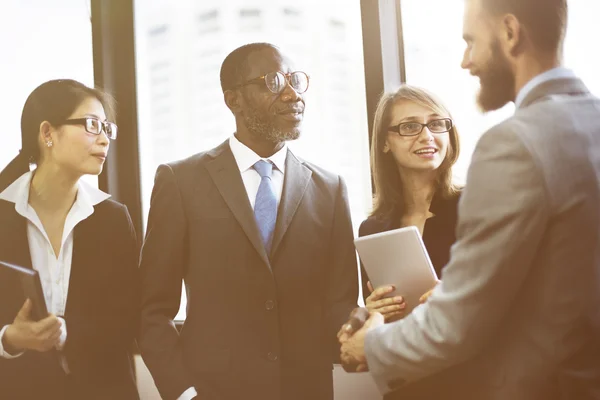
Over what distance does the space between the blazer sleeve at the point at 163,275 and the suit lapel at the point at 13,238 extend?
1.19 ft

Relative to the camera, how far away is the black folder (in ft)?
4.88

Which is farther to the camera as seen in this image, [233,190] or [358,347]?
[233,190]

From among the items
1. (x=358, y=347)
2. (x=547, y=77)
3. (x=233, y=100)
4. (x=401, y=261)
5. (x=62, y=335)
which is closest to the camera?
(x=547, y=77)

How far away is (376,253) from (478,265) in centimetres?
43

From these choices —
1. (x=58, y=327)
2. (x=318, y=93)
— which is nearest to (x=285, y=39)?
(x=318, y=93)

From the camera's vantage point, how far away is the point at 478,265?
3.14 feet

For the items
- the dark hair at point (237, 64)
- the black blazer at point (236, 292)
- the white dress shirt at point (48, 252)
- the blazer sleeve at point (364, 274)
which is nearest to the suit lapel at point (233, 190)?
the black blazer at point (236, 292)

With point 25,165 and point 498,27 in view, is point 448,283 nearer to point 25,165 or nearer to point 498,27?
point 498,27

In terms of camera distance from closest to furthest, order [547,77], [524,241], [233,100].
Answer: [524,241] → [547,77] → [233,100]

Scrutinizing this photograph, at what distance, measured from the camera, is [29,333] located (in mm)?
1562

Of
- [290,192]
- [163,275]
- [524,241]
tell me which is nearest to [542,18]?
[524,241]

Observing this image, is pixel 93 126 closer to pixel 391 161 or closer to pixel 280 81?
pixel 280 81

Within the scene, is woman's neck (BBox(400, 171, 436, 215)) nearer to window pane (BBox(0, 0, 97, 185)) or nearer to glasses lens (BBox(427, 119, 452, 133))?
glasses lens (BBox(427, 119, 452, 133))

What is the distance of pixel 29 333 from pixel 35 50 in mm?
954
